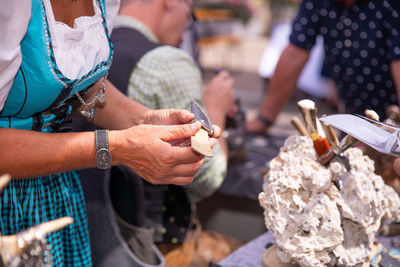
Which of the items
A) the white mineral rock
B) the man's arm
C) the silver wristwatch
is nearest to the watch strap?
the silver wristwatch

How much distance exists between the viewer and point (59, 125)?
83cm

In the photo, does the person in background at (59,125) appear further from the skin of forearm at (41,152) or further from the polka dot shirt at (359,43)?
the polka dot shirt at (359,43)

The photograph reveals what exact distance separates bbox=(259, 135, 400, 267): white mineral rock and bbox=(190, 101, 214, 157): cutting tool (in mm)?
168

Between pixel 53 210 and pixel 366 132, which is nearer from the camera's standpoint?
pixel 366 132

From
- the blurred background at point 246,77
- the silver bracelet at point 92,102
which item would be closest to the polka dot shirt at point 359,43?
the blurred background at point 246,77

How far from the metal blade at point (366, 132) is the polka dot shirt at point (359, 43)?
76cm

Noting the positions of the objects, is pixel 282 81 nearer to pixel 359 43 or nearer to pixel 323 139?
pixel 359 43

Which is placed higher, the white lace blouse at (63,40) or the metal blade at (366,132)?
the white lace blouse at (63,40)

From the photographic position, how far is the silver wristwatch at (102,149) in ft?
2.30

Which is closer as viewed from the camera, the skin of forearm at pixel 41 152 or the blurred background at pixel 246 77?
the skin of forearm at pixel 41 152

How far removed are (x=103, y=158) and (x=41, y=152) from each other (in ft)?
0.33

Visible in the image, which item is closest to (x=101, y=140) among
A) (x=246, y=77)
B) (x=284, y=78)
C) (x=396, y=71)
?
(x=396, y=71)

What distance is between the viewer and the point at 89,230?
101 centimetres

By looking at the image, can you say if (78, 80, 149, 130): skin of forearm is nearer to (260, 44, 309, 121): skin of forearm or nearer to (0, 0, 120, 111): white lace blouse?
(0, 0, 120, 111): white lace blouse
